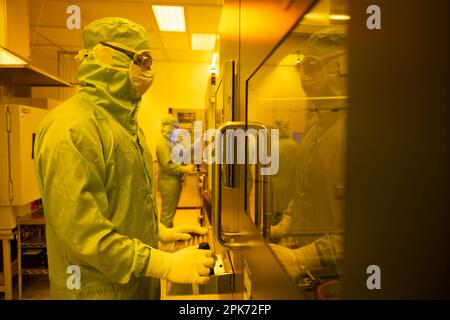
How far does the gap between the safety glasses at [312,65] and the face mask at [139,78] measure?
71 cm

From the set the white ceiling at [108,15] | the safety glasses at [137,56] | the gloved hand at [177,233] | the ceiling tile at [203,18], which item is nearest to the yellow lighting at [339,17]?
the safety glasses at [137,56]

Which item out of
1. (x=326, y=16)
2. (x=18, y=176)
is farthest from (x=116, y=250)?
(x=18, y=176)

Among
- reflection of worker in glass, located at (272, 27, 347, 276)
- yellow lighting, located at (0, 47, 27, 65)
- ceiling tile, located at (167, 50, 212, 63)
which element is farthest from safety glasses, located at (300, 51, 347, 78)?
ceiling tile, located at (167, 50, 212, 63)

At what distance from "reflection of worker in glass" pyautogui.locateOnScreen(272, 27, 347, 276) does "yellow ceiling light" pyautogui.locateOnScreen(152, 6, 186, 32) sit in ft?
10.1

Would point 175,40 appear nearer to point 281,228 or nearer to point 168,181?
point 168,181

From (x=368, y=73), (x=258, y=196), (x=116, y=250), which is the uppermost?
(x=368, y=73)

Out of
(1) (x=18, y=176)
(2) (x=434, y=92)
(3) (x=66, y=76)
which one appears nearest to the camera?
(2) (x=434, y=92)

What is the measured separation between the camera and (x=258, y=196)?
845 mm

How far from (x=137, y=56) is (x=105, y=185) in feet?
1.57

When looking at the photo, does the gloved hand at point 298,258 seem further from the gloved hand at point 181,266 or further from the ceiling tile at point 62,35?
the ceiling tile at point 62,35

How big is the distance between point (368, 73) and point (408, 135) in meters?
0.08
